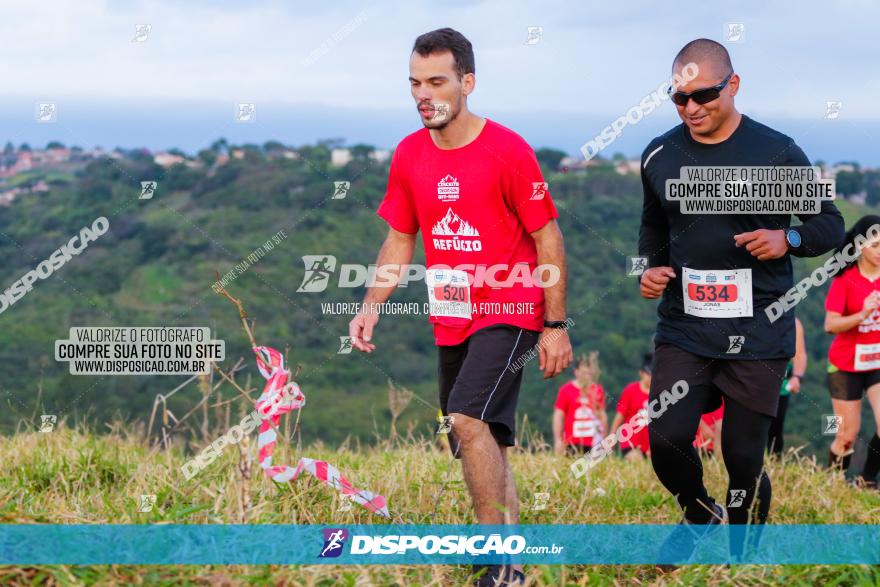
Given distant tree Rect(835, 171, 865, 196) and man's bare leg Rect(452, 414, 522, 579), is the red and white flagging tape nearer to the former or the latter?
man's bare leg Rect(452, 414, 522, 579)

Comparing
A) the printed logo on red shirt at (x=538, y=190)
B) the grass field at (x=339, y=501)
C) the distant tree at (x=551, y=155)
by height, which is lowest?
the grass field at (x=339, y=501)

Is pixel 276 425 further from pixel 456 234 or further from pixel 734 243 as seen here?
pixel 734 243

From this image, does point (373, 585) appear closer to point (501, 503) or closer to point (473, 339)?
point (501, 503)

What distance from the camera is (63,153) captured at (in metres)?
55.8

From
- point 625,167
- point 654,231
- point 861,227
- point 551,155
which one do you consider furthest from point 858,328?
point 625,167

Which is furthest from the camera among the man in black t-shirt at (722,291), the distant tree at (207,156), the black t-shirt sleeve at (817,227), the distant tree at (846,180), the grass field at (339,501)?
the distant tree at (207,156)

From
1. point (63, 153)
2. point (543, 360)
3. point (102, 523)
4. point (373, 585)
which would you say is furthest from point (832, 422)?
point (63, 153)

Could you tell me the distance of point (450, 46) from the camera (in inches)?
183

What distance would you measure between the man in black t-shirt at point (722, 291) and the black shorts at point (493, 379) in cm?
65

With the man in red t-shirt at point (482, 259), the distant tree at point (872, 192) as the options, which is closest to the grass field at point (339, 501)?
the man in red t-shirt at point (482, 259)

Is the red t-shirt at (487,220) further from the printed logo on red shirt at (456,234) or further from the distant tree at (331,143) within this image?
the distant tree at (331,143)

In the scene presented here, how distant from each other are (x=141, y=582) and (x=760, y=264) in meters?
2.79

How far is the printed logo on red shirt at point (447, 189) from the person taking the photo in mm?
4602

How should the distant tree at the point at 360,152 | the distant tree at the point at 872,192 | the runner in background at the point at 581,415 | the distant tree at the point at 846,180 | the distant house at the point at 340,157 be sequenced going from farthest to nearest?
the distant house at the point at 340,157 < the distant tree at the point at 360,152 < the distant tree at the point at 872,192 < the runner in background at the point at 581,415 < the distant tree at the point at 846,180
